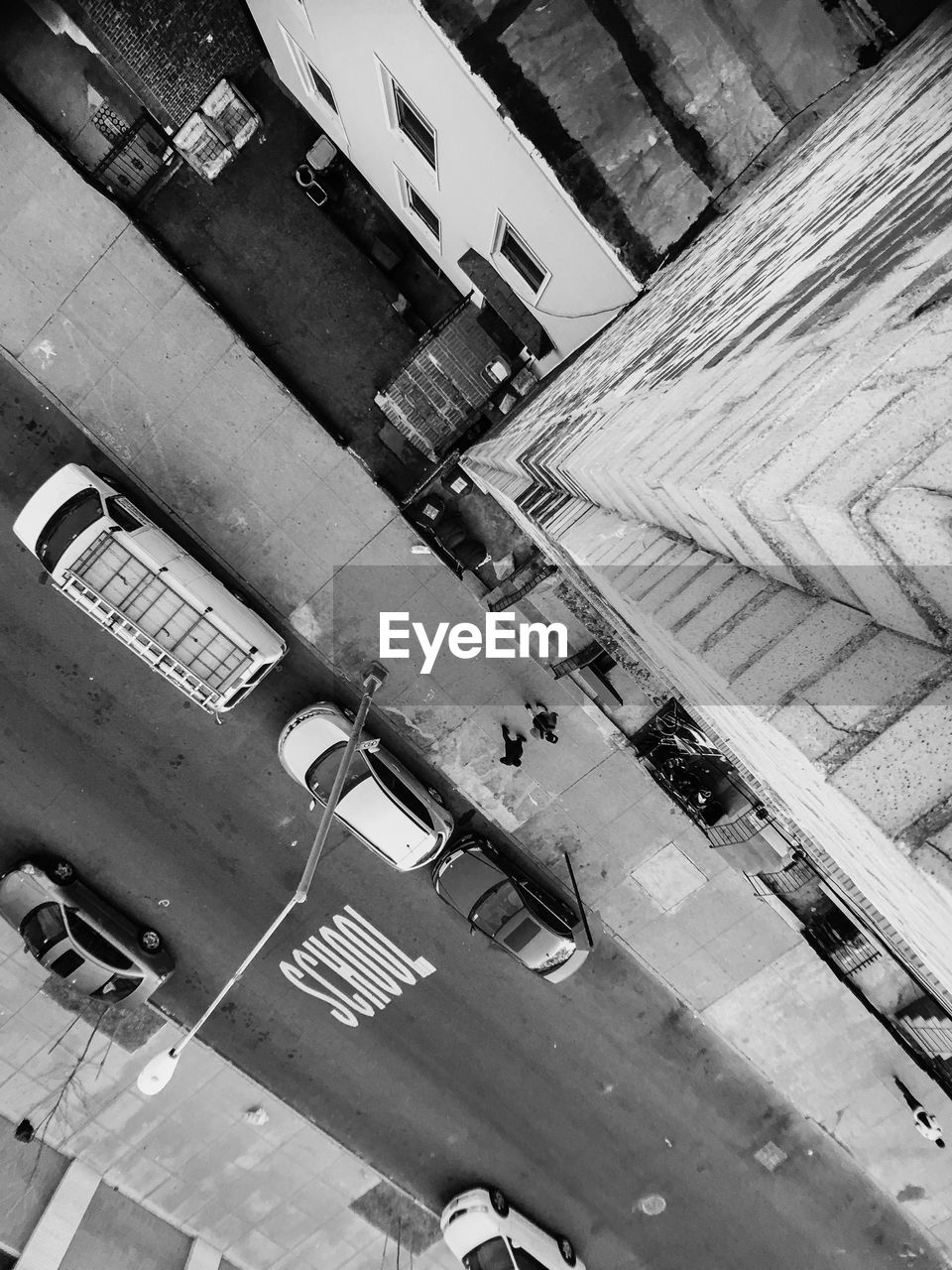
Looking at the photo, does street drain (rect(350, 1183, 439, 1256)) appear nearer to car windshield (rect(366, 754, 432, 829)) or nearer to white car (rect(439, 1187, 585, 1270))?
white car (rect(439, 1187, 585, 1270))

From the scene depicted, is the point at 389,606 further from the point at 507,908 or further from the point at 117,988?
the point at 117,988

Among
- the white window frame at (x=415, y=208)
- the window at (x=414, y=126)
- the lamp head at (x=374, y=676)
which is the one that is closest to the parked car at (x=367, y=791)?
the lamp head at (x=374, y=676)

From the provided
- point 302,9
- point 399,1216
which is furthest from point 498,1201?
point 302,9

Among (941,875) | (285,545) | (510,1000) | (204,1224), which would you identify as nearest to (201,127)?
(285,545)

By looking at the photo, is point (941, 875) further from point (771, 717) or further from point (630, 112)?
point (630, 112)

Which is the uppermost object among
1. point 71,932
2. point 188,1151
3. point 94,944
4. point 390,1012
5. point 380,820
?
point 71,932

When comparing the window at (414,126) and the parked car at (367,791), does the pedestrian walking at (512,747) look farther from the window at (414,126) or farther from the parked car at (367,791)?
the window at (414,126)
